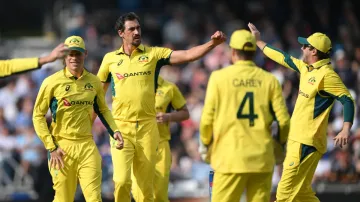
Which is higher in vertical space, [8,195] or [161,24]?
[161,24]

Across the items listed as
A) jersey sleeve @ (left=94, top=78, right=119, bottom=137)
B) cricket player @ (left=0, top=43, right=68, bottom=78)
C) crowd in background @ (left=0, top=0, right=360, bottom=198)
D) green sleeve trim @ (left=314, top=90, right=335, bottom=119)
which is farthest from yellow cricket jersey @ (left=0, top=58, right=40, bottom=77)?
crowd in background @ (left=0, top=0, right=360, bottom=198)

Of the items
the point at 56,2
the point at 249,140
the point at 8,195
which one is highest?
the point at 56,2

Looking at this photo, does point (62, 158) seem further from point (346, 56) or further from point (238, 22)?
point (238, 22)

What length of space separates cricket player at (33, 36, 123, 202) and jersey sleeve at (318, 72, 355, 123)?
272 cm

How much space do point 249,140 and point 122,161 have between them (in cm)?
228

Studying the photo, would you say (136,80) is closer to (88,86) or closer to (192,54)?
(88,86)

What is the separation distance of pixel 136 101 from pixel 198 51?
113 cm

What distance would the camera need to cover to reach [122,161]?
1170cm

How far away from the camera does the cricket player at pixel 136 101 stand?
11.8 m

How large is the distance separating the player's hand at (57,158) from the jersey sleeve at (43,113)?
7cm

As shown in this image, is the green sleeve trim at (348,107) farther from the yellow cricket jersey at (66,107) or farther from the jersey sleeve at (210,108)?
the yellow cricket jersey at (66,107)

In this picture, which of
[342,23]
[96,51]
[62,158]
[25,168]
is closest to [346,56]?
[342,23]

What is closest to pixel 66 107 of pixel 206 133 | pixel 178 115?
pixel 206 133

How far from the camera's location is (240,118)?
996 centimetres
